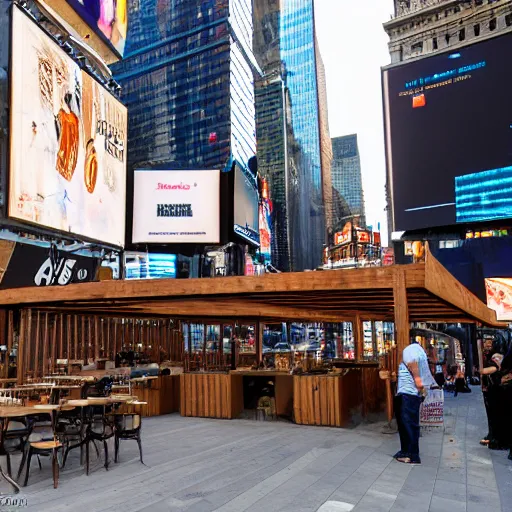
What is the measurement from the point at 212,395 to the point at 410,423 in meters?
4.86

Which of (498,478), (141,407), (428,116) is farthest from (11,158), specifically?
(428,116)

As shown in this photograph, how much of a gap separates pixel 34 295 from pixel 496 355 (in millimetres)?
7780

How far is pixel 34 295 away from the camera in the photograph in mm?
9727

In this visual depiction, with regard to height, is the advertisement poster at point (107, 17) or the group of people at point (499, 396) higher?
the advertisement poster at point (107, 17)

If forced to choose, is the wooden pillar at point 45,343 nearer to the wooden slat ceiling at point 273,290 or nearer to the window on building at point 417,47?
the wooden slat ceiling at point 273,290

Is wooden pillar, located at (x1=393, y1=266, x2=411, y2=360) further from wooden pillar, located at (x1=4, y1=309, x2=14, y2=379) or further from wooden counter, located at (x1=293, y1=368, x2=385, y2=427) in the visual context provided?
wooden pillar, located at (x1=4, y1=309, x2=14, y2=379)

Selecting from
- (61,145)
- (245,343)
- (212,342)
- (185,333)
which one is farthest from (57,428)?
(245,343)

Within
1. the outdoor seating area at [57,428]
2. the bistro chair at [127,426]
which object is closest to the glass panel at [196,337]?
the outdoor seating area at [57,428]

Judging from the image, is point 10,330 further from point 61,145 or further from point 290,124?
point 290,124

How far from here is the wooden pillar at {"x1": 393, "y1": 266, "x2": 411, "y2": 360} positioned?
22.7 feet

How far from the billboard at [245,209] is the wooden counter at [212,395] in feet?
69.5

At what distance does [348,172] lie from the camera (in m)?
160

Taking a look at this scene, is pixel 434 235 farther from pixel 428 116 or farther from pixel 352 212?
pixel 352 212

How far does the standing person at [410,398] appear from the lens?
6516 millimetres
